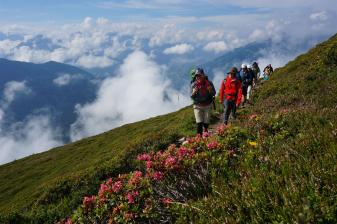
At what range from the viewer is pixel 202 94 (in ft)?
51.1

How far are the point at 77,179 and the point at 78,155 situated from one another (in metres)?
27.2

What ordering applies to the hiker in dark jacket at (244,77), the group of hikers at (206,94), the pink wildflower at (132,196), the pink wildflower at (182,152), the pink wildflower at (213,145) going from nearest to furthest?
1. the pink wildflower at (132,196)
2. the pink wildflower at (182,152)
3. the pink wildflower at (213,145)
4. the group of hikers at (206,94)
5. the hiker in dark jacket at (244,77)

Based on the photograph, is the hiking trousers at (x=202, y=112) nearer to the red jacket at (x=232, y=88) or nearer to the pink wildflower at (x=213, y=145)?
the red jacket at (x=232, y=88)

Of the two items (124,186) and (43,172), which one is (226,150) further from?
(43,172)

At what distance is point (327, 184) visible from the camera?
392cm

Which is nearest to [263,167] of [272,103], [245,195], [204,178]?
[245,195]

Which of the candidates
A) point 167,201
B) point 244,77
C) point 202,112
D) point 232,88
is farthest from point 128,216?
point 244,77

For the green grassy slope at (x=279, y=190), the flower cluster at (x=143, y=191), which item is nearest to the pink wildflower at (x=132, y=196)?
the flower cluster at (x=143, y=191)

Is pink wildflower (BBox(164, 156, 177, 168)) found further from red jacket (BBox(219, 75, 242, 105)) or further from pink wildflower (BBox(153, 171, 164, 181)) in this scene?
red jacket (BBox(219, 75, 242, 105))

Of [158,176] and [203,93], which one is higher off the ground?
[203,93]

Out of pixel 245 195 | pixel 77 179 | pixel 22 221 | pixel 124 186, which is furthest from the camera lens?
pixel 77 179

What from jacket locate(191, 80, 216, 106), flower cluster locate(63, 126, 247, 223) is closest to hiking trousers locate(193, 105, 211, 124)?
jacket locate(191, 80, 216, 106)

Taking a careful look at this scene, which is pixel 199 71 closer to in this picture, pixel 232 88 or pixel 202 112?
pixel 202 112

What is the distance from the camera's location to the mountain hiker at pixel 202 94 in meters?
15.3
